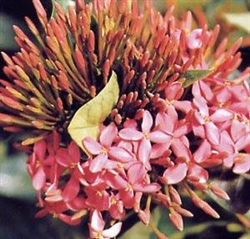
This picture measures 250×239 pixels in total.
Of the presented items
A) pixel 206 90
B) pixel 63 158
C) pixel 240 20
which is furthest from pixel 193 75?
pixel 240 20

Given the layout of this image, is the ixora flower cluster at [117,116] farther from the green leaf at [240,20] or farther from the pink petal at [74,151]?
the green leaf at [240,20]

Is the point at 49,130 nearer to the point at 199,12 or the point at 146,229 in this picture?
the point at 146,229

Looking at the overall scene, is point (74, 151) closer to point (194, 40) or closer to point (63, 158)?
point (63, 158)

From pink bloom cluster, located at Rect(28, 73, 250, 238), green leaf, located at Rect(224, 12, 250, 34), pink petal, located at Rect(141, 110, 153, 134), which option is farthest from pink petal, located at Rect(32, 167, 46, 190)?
green leaf, located at Rect(224, 12, 250, 34)

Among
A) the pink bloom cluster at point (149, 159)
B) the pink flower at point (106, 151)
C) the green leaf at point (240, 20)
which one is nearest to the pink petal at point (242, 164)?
the pink bloom cluster at point (149, 159)

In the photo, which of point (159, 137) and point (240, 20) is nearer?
point (159, 137)

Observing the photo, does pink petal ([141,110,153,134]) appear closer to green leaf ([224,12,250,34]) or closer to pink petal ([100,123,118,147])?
pink petal ([100,123,118,147])

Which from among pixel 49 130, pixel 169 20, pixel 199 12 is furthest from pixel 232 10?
pixel 49 130

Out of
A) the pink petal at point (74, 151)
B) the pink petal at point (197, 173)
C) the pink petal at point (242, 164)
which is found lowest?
the pink petal at point (242, 164)
